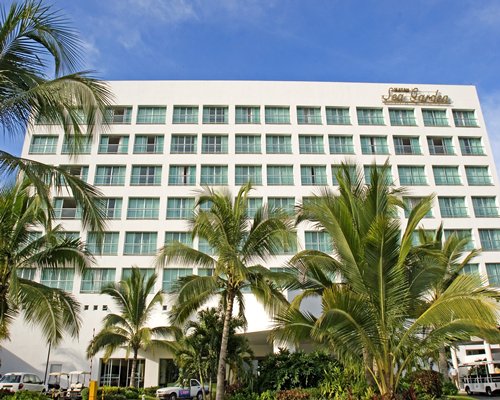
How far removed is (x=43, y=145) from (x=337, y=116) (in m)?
26.5

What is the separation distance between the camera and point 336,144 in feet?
134

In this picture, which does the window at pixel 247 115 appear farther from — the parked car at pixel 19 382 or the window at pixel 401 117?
the parked car at pixel 19 382

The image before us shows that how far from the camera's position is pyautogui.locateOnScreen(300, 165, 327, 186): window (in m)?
39.3

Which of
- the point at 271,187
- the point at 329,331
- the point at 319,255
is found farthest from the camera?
the point at 271,187

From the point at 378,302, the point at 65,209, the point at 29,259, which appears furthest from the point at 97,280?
the point at 378,302

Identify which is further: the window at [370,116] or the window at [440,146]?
the window at [370,116]

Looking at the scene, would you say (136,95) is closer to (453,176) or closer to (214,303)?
(214,303)

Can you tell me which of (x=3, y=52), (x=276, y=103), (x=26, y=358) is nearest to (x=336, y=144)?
(x=276, y=103)

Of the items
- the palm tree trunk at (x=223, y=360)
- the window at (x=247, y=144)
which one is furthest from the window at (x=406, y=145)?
the palm tree trunk at (x=223, y=360)

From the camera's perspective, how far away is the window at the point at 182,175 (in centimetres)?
3894

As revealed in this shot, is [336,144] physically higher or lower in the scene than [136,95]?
lower

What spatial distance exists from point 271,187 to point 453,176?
16769 millimetres

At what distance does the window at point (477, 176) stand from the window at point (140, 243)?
28.3m

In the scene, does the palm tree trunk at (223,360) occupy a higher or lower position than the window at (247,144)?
lower
